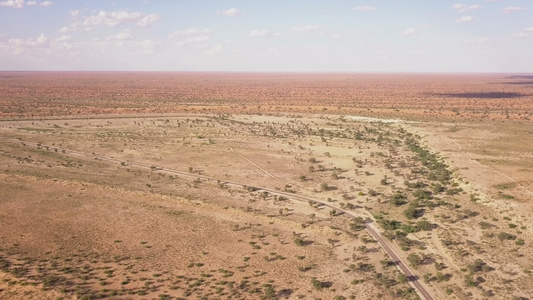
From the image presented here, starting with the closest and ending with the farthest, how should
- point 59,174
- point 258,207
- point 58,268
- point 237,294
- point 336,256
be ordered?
point 237,294 → point 58,268 → point 336,256 → point 258,207 → point 59,174

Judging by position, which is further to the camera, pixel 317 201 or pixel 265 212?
pixel 317 201

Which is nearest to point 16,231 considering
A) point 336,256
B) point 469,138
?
point 336,256

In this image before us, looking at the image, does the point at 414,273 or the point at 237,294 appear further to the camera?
the point at 414,273

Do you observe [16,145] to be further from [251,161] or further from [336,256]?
[336,256]

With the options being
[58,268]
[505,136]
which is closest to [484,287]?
[58,268]

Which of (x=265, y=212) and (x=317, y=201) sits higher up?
(x=317, y=201)

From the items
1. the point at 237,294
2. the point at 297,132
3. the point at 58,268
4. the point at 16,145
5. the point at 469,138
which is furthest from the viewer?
the point at 297,132

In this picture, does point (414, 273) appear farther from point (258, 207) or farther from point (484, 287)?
point (258, 207)
